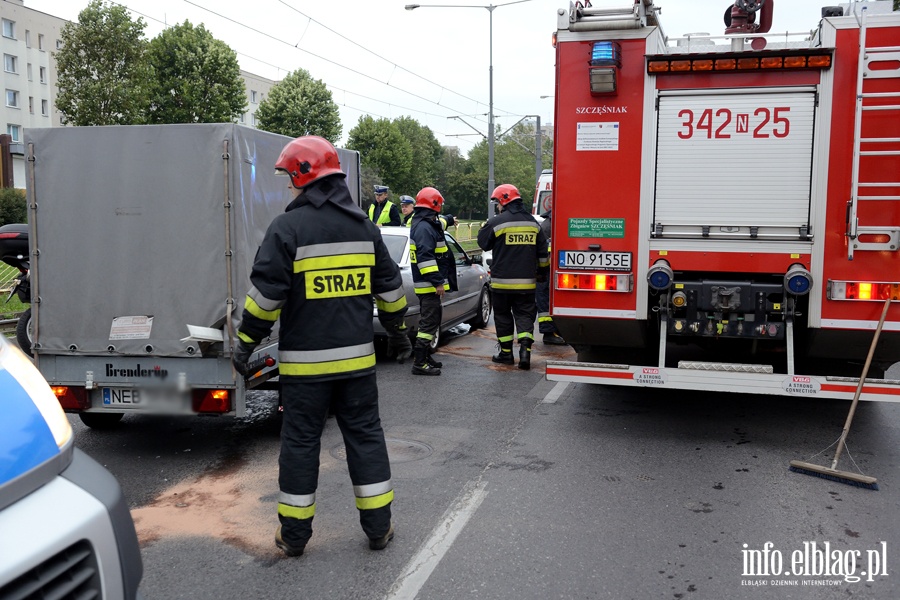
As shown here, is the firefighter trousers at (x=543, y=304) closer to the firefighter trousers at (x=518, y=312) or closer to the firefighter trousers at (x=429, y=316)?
the firefighter trousers at (x=518, y=312)

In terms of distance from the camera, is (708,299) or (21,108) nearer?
(708,299)

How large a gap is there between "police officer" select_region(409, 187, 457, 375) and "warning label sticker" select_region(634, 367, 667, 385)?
311 cm

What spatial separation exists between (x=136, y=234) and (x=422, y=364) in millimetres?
3836

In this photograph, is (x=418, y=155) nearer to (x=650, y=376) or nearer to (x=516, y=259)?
(x=516, y=259)

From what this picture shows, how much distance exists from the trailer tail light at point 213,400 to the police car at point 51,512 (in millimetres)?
3334

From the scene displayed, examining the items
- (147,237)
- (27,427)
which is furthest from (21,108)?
(27,427)

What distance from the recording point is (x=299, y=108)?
5138cm

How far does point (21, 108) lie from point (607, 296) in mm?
59014

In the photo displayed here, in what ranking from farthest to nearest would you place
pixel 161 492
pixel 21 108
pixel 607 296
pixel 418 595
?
pixel 21 108 → pixel 607 296 → pixel 161 492 → pixel 418 595

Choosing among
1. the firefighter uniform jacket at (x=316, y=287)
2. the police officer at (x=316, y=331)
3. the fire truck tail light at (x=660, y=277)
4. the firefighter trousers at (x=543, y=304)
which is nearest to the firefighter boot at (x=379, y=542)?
the police officer at (x=316, y=331)

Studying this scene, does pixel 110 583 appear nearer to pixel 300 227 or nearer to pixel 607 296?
pixel 300 227

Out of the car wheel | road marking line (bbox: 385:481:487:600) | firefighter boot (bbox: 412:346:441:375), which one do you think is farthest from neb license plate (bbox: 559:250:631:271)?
the car wheel

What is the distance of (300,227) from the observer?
405cm

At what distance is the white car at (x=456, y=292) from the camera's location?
952 cm
